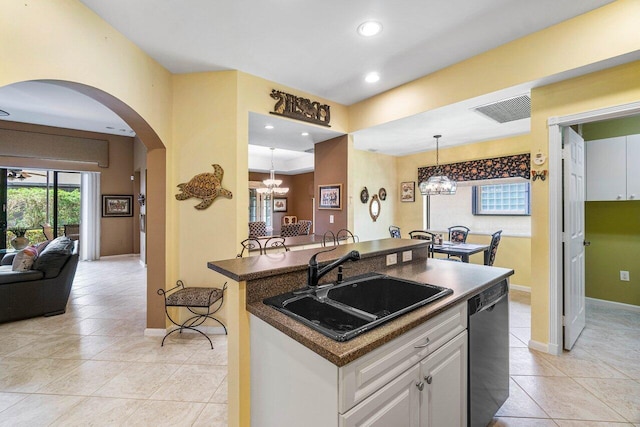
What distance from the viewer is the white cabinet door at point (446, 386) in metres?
1.26

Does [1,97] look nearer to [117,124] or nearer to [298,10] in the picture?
[117,124]

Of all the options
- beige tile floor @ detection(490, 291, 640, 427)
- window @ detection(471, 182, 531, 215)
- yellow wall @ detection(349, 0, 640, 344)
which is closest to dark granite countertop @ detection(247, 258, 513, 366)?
beige tile floor @ detection(490, 291, 640, 427)

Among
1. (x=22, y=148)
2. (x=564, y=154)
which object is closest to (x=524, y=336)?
(x=564, y=154)

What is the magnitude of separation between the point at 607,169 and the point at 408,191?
10.7ft

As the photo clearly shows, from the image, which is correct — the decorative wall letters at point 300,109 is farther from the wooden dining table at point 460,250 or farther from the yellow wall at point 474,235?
the yellow wall at point 474,235

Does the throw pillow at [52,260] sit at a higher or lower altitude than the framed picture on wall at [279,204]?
lower

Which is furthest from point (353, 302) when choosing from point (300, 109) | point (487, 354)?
point (300, 109)

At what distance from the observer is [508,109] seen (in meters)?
3.33

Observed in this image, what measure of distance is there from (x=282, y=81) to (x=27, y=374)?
3749mm

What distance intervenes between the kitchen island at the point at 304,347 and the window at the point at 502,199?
398 cm

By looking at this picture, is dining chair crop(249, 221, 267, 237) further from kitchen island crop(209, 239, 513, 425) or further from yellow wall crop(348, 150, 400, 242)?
kitchen island crop(209, 239, 513, 425)

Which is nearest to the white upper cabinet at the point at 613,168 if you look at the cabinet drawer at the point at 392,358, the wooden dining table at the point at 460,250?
the wooden dining table at the point at 460,250

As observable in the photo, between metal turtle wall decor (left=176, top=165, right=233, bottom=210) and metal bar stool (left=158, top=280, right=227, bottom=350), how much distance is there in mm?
920

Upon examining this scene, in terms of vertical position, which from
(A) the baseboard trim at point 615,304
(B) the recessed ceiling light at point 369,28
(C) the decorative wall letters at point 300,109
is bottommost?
(A) the baseboard trim at point 615,304
